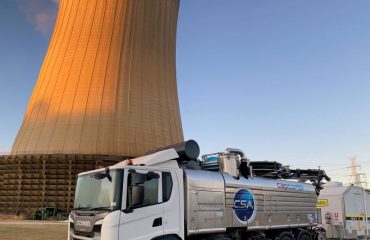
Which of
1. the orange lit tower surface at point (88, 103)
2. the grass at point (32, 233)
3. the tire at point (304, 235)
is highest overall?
the orange lit tower surface at point (88, 103)

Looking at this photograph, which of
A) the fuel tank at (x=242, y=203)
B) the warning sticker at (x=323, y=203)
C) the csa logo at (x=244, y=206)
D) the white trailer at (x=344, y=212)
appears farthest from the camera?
the warning sticker at (x=323, y=203)

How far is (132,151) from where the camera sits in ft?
120

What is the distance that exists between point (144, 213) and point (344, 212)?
11.1 metres

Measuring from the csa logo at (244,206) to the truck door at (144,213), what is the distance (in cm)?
243

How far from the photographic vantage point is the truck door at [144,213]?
6941 mm

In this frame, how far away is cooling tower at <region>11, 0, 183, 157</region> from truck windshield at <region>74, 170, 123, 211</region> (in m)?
28.2

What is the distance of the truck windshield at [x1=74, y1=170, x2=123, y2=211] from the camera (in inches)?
275

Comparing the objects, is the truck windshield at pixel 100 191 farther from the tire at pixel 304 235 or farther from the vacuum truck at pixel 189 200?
the tire at pixel 304 235

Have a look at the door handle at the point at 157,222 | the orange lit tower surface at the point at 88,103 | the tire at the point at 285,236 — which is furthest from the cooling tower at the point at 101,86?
the door handle at the point at 157,222

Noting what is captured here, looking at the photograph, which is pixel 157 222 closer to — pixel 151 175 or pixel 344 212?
pixel 151 175

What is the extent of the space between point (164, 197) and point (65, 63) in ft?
101

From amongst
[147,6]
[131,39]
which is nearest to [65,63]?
[131,39]

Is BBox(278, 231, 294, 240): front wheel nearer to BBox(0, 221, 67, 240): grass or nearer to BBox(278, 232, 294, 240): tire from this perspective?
BBox(278, 232, 294, 240): tire

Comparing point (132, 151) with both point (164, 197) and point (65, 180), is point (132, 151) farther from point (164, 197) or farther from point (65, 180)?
point (164, 197)
